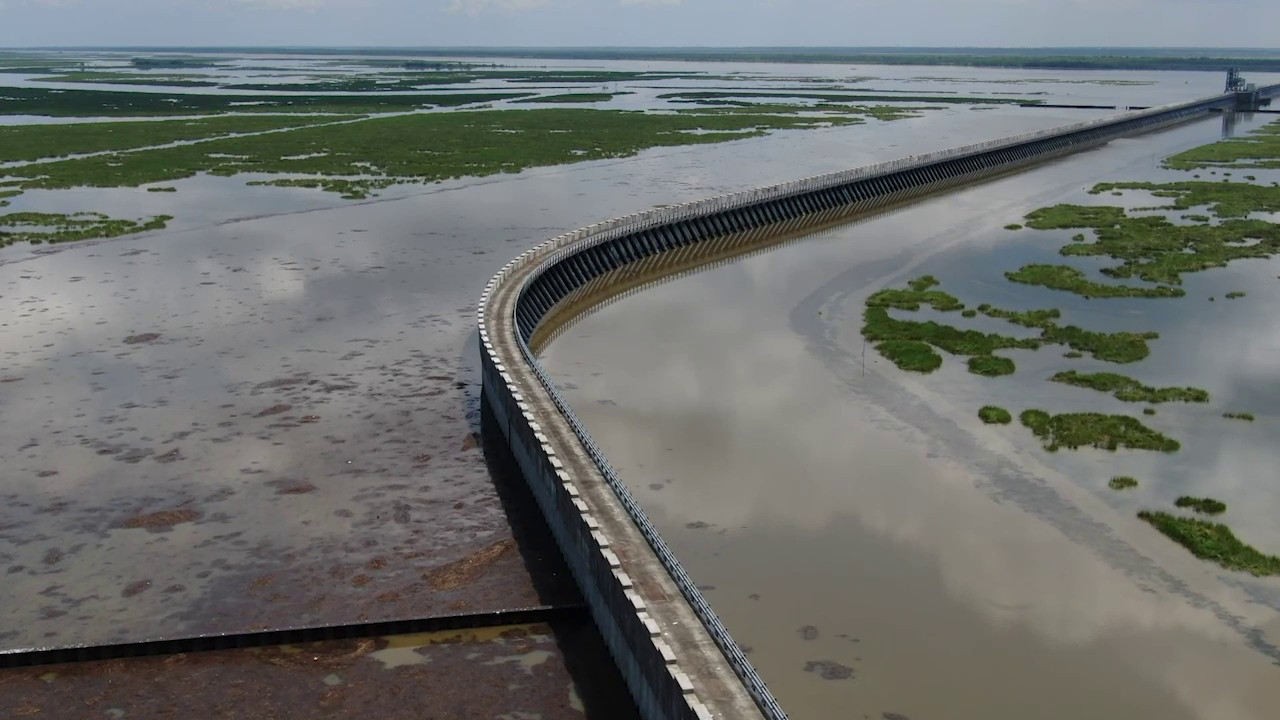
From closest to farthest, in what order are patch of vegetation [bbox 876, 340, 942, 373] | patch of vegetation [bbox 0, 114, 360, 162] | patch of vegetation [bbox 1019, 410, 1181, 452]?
patch of vegetation [bbox 1019, 410, 1181, 452]
patch of vegetation [bbox 876, 340, 942, 373]
patch of vegetation [bbox 0, 114, 360, 162]

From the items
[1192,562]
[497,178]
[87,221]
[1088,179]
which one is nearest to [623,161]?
[497,178]

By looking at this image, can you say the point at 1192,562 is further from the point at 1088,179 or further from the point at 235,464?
the point at 1088,179

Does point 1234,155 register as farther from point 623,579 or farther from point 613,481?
point 623,579

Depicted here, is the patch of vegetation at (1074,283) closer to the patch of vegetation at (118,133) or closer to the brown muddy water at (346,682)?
the brown muddy water at (346,682)

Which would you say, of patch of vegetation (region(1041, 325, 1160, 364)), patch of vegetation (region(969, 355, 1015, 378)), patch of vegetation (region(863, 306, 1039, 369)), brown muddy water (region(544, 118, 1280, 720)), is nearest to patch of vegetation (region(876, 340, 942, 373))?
patch of vegetation (region(863, 306, 1039, 369))

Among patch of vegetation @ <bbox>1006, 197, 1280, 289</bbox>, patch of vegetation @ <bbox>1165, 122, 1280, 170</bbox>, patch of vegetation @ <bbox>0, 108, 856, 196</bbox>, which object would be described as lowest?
patch of vegetation @ <bbox>1006, 197, 1280, 289</bbox>

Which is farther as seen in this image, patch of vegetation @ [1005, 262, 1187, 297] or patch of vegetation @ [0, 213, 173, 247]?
patch of vegetation @ [0, 213, 173, 247]

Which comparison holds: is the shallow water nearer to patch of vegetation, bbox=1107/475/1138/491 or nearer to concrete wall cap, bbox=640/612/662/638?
concrete wall cap, bbox=640/612/662/638
